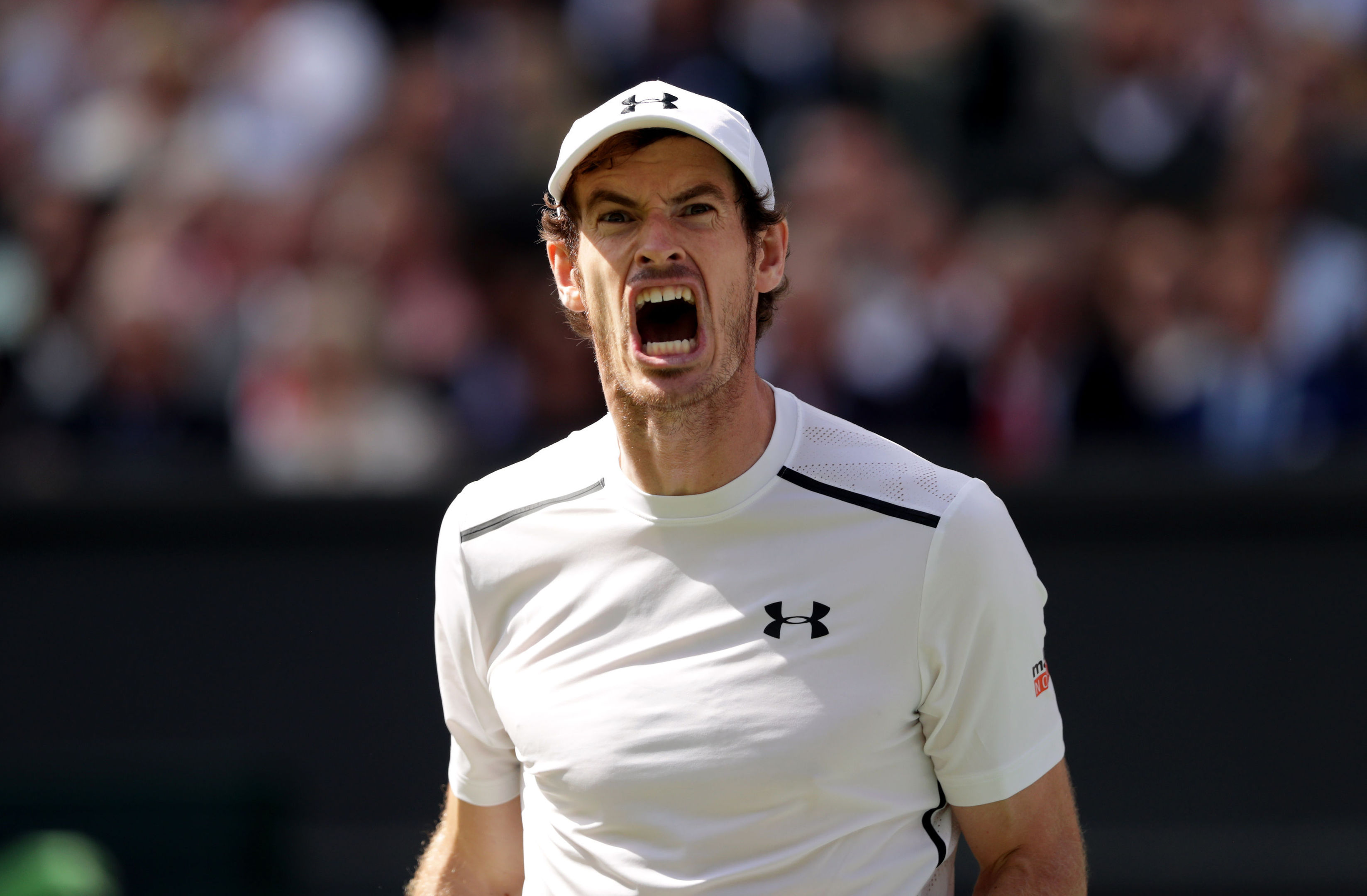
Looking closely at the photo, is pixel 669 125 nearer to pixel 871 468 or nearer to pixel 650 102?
pixel 650 102

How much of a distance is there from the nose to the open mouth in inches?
1.7

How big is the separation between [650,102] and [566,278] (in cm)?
39

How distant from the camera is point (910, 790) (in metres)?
2.64

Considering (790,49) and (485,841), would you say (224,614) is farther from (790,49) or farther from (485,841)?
(485,841)

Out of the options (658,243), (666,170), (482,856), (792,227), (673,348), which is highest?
(792,227)

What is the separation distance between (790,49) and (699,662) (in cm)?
501

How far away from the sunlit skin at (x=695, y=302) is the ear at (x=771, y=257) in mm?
41

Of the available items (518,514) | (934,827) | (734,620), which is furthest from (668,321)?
(934,827)

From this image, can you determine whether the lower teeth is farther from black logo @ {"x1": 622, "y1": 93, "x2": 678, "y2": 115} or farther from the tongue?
black logo @ {"x1": 622, "y1": 93, "x2": 678, "y2": 115}

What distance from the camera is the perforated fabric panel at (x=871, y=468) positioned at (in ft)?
8.77

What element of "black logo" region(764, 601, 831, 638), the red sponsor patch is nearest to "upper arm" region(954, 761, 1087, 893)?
the red sponsor patch

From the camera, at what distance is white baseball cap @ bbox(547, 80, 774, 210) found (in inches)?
103

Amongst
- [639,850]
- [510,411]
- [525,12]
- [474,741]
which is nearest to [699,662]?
[639,850]

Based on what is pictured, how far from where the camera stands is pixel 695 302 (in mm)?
2691
